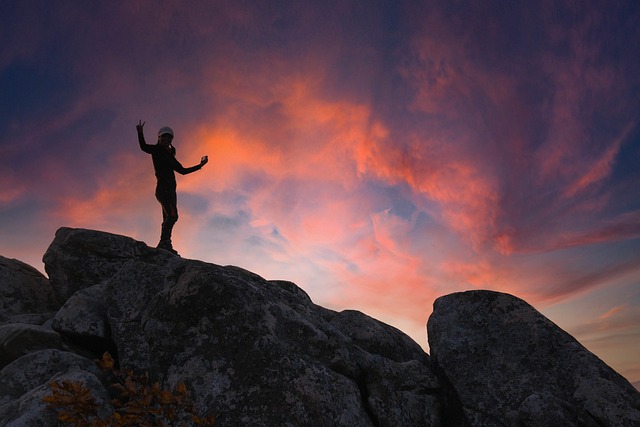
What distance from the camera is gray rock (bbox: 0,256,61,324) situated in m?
15.3

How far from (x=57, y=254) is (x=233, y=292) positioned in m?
8.20

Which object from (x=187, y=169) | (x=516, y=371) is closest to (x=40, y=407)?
(x=516, y=371)

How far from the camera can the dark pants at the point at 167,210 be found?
17.9m

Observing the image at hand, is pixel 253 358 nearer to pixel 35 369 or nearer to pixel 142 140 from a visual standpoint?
pixel 35 369

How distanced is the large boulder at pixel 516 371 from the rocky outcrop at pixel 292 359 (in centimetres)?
3

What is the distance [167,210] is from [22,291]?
227 inches

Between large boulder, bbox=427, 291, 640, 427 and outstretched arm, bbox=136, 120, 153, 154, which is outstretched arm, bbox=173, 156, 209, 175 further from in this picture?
large boulder, bbox=427, 291, 640, 427

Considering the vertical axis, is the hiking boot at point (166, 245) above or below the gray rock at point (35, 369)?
above

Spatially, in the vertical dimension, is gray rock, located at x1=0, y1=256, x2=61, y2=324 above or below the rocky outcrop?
above

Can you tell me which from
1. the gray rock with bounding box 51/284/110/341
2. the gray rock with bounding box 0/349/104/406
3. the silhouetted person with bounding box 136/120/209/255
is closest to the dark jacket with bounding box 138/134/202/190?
the silhouetted person with bounding box 136/120/209/255

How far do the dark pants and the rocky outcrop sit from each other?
4.09 metres

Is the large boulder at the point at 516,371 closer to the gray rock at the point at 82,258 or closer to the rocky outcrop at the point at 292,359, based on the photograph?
the rocky outcrop at the point at 292,359

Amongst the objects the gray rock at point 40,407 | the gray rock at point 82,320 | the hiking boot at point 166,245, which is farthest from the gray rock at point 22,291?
the gray rock at point 40,407

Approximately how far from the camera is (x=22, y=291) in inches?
623
